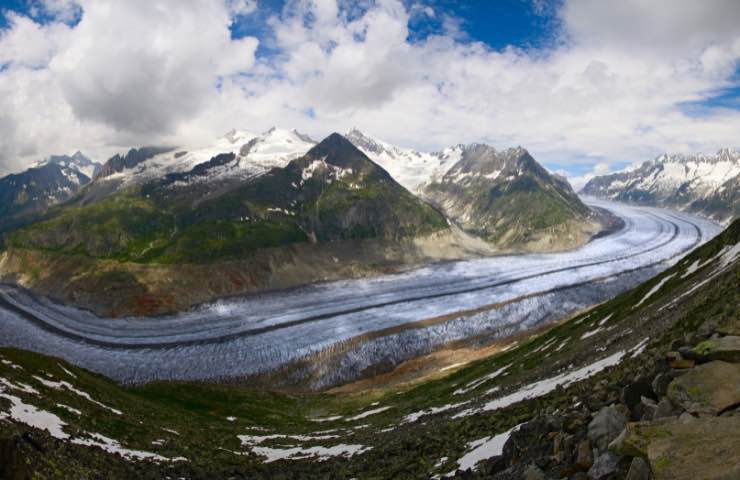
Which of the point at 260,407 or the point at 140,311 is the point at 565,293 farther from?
the point at 140,311

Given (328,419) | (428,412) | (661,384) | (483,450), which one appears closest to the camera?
(661,384)

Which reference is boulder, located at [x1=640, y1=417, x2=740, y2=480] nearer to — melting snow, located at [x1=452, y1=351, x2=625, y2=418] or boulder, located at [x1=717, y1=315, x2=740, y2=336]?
boulder, located at [x1=717, y1=315, x2=740, y2=336]

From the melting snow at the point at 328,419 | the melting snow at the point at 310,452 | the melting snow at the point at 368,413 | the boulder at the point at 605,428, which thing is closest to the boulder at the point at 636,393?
the boulder at the point at 605,428

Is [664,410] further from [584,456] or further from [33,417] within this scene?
[33,417]

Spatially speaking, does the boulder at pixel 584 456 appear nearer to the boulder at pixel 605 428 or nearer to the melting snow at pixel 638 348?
the boulder at pixel 605 428

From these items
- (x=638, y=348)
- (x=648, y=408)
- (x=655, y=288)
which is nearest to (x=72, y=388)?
(x=638, y=348)

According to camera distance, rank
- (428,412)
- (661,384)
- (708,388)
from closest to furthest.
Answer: (708,388)
(661,384)
(428,412)

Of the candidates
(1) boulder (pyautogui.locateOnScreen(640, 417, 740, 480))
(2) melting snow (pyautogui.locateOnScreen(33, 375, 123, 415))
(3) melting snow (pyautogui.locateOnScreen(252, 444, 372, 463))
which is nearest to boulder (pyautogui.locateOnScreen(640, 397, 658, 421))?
(1) boulder (pyautogui.locateOnScreen(640, 417, 740, 480))
